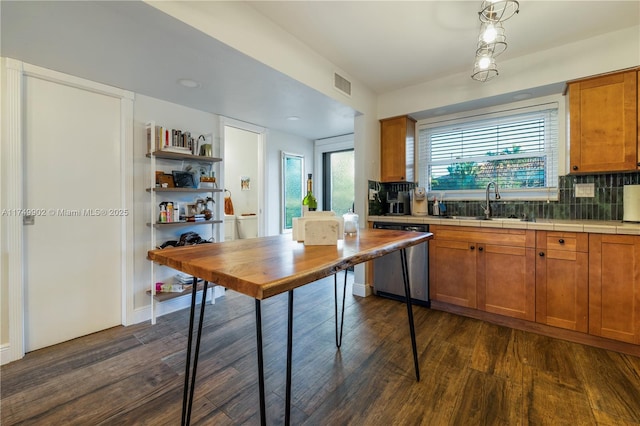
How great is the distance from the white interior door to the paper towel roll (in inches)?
176

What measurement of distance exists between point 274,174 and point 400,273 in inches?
92.3

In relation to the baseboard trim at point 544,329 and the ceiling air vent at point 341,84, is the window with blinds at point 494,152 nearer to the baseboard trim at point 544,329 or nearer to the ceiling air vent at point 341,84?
the ceiling air vent at point 341,84

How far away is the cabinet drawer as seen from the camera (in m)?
2.13

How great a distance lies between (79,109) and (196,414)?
8.53 ft

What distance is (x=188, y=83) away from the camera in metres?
2.42

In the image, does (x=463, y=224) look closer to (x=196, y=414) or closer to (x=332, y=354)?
(x=332, y=354)

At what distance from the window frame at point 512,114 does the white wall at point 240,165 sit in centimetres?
269

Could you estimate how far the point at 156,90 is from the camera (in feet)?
8.43

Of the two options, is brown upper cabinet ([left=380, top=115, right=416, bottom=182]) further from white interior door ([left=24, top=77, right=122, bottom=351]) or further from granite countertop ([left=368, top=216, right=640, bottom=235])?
white interior door ([left=24, top=77, right=122, bottom=351])

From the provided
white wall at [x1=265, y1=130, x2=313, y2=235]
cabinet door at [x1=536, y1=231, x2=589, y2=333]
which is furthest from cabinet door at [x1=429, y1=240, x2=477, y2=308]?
white wall at [x1=265, y1=130, x2=313, y2=235]

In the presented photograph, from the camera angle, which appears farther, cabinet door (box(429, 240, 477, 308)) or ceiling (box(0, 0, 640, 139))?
cabinet door (box(429, 240, 477, 308))

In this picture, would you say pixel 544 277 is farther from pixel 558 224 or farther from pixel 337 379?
pixel 337 379

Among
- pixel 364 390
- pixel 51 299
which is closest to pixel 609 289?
pixel 364 390

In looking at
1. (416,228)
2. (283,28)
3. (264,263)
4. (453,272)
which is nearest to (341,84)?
(283,28)
